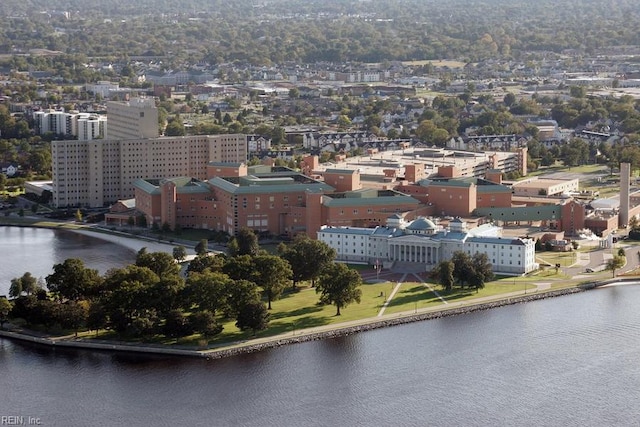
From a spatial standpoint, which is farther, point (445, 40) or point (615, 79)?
point (445, 40)

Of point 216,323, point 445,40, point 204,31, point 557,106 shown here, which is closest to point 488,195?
point 216,323

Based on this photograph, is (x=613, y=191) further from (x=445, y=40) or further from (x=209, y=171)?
(x=445, y=40)

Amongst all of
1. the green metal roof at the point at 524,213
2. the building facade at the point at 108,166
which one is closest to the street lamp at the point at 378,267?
the green metal roof at the point at 524,213

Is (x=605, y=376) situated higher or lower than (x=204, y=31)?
lower

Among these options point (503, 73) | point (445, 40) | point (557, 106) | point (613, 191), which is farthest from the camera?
point (445, 40)

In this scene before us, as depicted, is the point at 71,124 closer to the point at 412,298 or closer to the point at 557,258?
the point at 557,258

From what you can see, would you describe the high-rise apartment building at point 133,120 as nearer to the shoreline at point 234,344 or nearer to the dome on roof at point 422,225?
the dome on roof at point 422,225

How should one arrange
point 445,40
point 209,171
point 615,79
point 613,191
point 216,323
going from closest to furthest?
point 216,323, point 209,171, point 613,191, point 615,79, point 445,40
